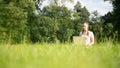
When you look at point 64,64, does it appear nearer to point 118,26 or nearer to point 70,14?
point 118,26

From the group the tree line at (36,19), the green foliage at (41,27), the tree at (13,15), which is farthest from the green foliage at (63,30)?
the tree at (13,15)

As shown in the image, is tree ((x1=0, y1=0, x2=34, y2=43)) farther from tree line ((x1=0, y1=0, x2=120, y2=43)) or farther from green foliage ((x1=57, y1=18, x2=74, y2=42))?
green foliage ((x1=57, y1=18, x2=74, y2=42))

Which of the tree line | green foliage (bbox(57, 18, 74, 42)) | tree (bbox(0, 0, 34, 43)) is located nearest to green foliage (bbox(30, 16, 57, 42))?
the tree line

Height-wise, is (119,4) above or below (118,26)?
above

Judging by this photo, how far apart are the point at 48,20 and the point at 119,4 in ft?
49.3

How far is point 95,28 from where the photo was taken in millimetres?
82562

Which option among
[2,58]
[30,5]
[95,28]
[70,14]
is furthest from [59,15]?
[2,58]

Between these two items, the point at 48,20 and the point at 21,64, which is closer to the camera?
the point at 21,64

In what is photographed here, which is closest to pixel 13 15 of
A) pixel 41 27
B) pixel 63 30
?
Result: pixel 41 27

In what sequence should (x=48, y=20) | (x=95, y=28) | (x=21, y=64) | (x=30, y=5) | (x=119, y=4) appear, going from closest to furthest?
(x=21, y=64) → (x=119, y=4) → (x=30, y=5) → (x=48, y=20) → (x=95, y=28)

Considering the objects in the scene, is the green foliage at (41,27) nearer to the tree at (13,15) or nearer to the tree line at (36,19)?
the tree line at (36,19)

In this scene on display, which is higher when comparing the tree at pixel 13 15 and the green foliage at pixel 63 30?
the tree at pixel 13 15

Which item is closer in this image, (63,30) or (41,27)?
(41,27)

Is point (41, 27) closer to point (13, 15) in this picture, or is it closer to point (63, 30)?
point (13, 15)
